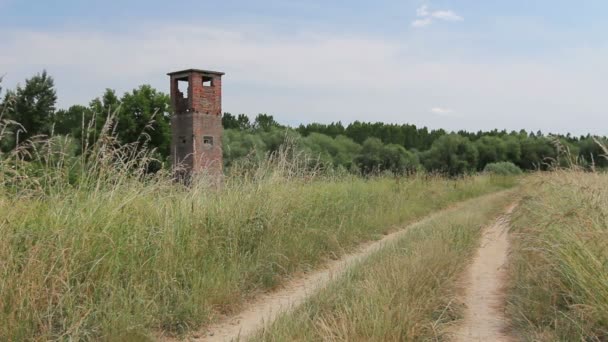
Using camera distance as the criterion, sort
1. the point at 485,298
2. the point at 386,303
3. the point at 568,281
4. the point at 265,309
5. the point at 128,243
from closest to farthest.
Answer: the point at 386,303 → the point at 568,281 → the point at 128,243 → the point at 265,309 → the point at 485,298

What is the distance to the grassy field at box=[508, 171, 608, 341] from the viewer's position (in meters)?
4.68

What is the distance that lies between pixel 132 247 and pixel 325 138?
225 feet

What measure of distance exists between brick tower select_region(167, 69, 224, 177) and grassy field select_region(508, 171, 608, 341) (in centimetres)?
2400

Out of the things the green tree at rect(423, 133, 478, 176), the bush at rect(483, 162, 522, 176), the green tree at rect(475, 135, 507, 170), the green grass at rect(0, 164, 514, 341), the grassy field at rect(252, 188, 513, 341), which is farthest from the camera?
the green tree at rect(475, 135, 507, 170)

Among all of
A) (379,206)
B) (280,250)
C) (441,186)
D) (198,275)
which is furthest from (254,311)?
(441,186)

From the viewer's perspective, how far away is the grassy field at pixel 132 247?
479 centimetres

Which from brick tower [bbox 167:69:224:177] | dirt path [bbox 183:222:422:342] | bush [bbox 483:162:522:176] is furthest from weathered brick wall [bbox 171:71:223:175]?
dirt path [bbox 183:222:422:342]

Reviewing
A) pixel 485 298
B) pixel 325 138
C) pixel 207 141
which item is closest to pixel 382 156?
pixel 325 138

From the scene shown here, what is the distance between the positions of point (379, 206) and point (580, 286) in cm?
870

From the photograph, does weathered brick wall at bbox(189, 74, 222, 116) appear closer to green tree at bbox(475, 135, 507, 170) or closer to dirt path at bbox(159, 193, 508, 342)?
dirt path at bbox(159, 193, 508, 342)

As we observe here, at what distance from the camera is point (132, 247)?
608 centimetres

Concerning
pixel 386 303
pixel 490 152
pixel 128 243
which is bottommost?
pixel 490 152

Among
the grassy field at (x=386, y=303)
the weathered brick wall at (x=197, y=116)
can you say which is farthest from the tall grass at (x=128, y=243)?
the weathered brick wall at (x=197, y=116)

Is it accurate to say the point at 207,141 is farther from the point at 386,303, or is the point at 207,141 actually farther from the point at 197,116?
the point at 386,303
